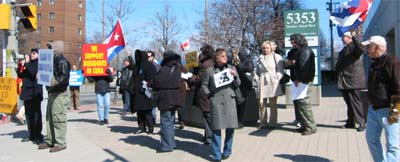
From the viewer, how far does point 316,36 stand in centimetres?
1462

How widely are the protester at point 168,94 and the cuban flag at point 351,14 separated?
3.67m

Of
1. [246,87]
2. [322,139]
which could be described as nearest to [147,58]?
[246,87]

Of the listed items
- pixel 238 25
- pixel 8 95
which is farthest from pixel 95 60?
pixel 238 25

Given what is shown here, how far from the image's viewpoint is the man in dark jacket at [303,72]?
9094 mm

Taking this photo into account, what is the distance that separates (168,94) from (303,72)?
8.49 feet

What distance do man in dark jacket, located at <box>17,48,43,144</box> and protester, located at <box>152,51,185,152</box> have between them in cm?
266

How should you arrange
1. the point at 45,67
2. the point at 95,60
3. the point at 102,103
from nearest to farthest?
1. the point at 45,67
2. the point at 102,103
3. the point at 95,60

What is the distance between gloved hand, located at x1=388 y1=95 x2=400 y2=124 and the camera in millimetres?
5559

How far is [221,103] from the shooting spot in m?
7.64

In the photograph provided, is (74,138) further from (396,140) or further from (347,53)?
(396,140)

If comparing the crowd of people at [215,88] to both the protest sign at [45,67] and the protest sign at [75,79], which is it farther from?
the protest sign at [75,79]

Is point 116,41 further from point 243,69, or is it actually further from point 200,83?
point 200,83

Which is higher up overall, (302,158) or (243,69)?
(243,69)

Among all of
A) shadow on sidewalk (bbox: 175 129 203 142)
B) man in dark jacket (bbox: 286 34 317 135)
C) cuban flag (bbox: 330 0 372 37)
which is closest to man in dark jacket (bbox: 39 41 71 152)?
shadow on sidewalk (bbox: 175 129 203 142)
